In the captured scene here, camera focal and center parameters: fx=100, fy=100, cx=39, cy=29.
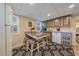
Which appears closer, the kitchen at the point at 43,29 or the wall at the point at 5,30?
the wall at the point at 5,30

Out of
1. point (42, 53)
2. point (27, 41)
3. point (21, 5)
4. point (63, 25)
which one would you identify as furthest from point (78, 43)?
point (21, 5)

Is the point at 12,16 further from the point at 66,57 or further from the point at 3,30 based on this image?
the point at 66,57

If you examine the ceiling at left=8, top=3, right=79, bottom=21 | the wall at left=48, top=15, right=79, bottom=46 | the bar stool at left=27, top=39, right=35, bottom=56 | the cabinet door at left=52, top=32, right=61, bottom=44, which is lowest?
the bar stool at left=27, top=39, right=35, bottom=56

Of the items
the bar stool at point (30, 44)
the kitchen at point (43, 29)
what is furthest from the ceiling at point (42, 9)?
the bar stool at point (30, 44)

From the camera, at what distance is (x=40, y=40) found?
204 cm

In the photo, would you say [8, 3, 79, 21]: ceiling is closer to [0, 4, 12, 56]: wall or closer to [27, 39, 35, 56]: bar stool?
[0, 4, 12, 56]: wall

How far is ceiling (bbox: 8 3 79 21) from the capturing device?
1.85 metres

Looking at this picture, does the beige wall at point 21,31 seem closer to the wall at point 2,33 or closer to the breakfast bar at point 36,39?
the breakfast bar at point 36,39

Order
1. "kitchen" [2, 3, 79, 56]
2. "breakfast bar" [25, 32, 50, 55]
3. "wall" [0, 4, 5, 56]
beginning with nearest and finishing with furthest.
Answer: "wall" [0, 4, 5, 56] → "kitchen" [2, 3, 79, 56] → "breakfast bar" [25, 32, 50, 55]

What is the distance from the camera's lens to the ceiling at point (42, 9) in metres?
1.85

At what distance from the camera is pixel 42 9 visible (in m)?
1.95

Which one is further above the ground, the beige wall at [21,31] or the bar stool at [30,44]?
the beige wall at [21,31]

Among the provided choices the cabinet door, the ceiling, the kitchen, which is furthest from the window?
the cabinet door

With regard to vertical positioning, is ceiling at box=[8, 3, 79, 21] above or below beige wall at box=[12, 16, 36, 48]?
above
